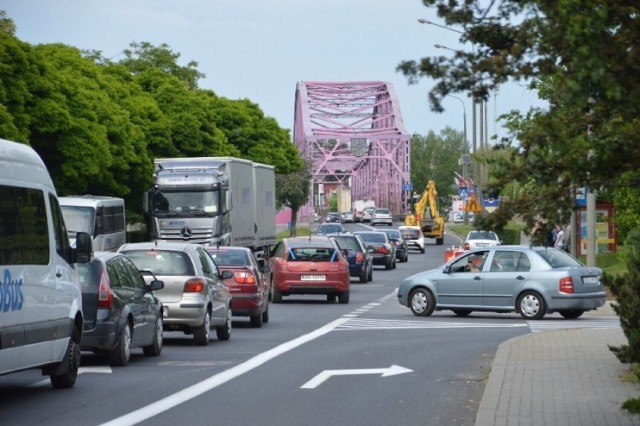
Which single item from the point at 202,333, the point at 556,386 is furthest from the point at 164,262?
the point at 556,386

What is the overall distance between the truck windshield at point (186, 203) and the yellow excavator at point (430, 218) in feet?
180

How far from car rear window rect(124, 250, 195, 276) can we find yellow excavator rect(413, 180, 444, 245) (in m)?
77.5

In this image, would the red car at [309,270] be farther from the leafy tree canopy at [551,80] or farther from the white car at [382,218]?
the white car at [382,218]

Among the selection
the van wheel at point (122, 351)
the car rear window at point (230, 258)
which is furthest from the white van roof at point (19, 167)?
the car rear window at point (230, 258)

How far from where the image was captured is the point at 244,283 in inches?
1040

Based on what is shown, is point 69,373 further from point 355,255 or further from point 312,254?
point 355,255

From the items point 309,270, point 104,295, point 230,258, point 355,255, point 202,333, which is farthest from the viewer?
point 355,255

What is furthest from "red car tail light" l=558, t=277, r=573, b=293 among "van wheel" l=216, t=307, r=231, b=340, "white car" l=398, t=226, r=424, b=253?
"white car" l=398, t=226, r=424, b=253

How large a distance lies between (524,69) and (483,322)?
65.6ft

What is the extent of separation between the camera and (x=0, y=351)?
1267 centimetres

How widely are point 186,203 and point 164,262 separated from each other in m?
23.4

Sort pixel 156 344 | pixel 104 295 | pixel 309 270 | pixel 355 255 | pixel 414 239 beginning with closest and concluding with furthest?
pixel 104 295 → pixel 156 344 → pixel 309 270 → pixel 355 255 → pixel 414 239

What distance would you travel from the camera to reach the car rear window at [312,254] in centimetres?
3550

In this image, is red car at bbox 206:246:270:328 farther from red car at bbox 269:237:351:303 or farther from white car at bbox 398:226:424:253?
white car at bbox 398:226:424:253
